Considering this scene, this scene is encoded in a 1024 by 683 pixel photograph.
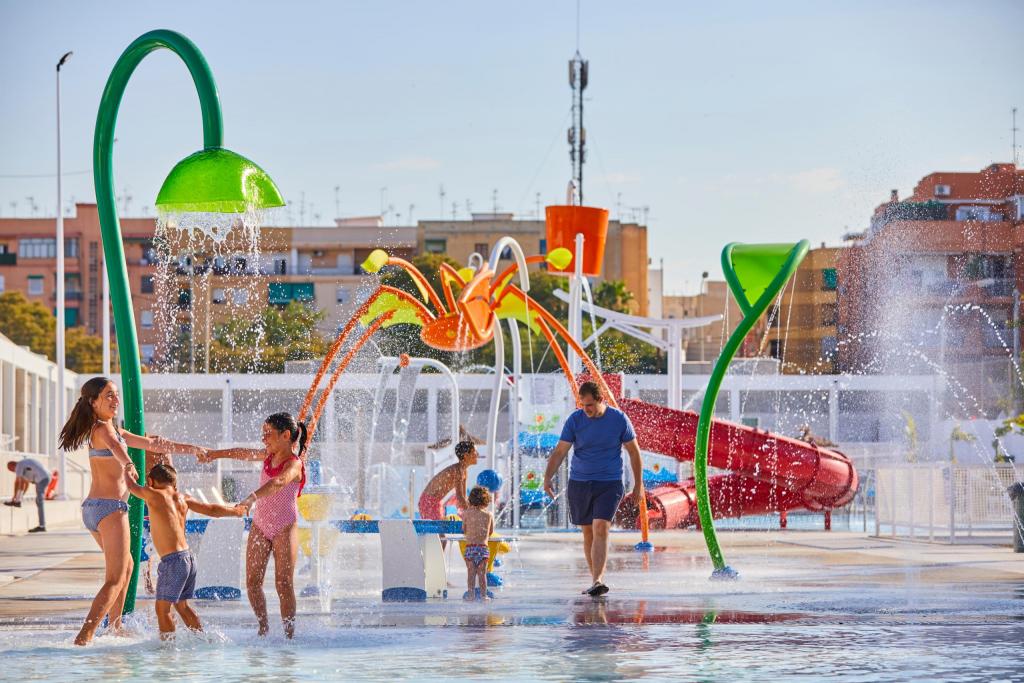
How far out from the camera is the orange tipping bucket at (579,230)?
2089 centimetres

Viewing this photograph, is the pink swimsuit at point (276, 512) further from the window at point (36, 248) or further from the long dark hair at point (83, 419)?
the window at point (36, 248)

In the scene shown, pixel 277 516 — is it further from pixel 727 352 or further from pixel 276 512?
pixel 727 352

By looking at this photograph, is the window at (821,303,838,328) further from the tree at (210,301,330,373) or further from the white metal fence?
the white metal fence

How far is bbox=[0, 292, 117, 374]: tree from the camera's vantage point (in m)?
76.1

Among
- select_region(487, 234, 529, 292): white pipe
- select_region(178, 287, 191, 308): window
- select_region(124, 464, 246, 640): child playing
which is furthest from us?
select_region(178, 287, 191, 308): window

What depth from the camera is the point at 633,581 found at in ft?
43.1

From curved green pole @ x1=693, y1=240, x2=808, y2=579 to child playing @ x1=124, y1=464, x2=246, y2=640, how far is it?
5.28 metres

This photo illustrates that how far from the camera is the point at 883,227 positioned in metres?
64.8

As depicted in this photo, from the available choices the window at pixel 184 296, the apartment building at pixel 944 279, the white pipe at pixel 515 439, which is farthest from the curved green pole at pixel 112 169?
the window at pixel 184 296

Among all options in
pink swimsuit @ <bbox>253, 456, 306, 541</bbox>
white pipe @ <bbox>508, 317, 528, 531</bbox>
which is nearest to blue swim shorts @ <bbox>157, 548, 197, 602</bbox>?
pink swimsuit @ <bbox>253, 456, 306, 541</bbox>

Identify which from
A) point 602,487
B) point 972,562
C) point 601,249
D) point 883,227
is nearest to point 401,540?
point 602,487

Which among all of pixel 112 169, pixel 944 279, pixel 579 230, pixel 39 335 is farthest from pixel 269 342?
pixel 112 169

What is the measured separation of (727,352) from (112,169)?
5580mm

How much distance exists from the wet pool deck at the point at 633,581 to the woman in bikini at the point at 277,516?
3.23 ft
